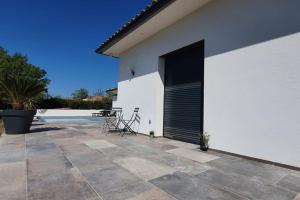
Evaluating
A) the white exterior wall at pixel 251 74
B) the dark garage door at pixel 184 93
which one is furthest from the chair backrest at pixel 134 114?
the white exterior wall at pixel 251 74

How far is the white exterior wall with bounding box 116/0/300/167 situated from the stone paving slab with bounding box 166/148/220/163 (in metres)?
0.49

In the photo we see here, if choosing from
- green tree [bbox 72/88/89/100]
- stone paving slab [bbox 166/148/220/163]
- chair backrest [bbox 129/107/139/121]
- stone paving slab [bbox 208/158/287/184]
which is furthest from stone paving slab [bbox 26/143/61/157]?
green tree [bbox 72/88/89/100]

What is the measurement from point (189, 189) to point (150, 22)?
5009 mm

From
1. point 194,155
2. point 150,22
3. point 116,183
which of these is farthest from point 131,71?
point 116,183

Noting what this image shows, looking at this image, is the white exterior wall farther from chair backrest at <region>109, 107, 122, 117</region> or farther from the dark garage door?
chair backrest at <region>109, 107, 122, 117</region>

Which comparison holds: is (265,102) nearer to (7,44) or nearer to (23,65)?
(23,65)

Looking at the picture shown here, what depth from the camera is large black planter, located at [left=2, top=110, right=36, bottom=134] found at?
6496 millimetres

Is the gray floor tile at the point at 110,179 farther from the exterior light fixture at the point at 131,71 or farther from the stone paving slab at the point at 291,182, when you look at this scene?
the exterior light fixture at the point at 131,71

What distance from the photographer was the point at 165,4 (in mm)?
4922

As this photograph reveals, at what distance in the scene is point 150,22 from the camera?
6020 mm

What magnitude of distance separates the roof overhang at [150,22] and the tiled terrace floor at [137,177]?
3.58 m

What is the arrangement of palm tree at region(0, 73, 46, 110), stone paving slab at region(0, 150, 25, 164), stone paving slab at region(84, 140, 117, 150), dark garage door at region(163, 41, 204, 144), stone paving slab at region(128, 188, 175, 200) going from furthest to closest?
palm tree at region(0, 73, 46, 110), dark garage door at region(163, 41, 204, 144), stone paving slab at region(84, 140, 117, 150), stone paving slab at region(0, 150, 25, 164), stone paving slab at region(128, 188, 175, 200)

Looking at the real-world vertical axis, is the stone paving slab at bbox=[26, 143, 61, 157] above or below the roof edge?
below

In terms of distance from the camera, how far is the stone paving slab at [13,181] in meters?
2.10
